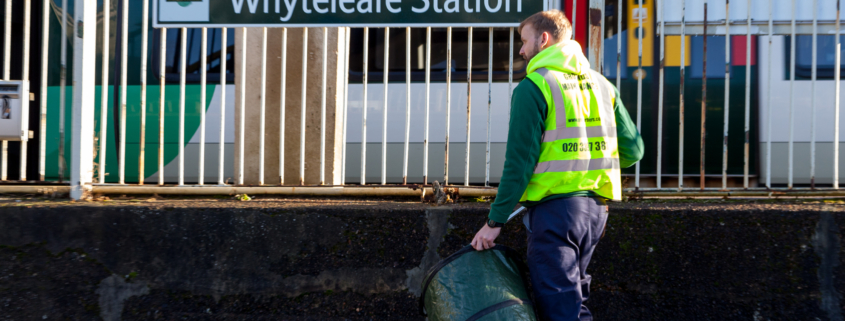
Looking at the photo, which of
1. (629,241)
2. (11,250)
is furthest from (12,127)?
(629,241)

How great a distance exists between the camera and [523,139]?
2.05 meters

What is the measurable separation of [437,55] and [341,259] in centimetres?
254

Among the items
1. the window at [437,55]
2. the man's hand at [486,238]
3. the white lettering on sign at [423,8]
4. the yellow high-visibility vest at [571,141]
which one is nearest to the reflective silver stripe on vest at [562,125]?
the yellow high-visibility vest at [571,141]

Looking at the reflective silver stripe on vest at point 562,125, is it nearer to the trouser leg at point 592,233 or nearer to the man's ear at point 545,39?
the man's ear at point 545,39

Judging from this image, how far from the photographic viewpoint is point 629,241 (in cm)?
294

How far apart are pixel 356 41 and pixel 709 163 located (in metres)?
3.29

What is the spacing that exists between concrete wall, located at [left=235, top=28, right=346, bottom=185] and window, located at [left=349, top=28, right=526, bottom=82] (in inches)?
55.5

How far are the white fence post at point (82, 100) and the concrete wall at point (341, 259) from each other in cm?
34

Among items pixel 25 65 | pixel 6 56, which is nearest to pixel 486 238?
pixel 25 65

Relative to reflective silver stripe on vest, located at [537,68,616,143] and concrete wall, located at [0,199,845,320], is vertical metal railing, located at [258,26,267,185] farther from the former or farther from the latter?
reflective silver stripe on vest, located at [537,68,616,143]

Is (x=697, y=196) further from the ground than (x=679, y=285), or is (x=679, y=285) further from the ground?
(x=697, y=196)

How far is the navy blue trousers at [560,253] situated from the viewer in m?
2.11

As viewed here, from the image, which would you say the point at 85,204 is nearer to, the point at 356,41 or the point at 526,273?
the point at 526,273

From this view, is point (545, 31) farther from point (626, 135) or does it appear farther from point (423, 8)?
point (423, 8)
